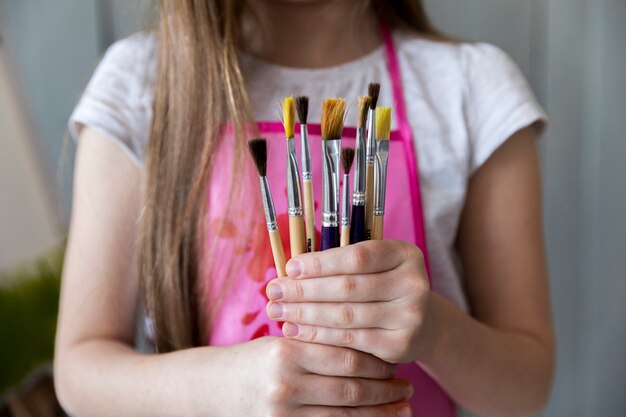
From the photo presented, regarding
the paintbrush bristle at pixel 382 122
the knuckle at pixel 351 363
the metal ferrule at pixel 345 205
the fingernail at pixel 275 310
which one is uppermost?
the paintbrush bristle at pixel 382 122

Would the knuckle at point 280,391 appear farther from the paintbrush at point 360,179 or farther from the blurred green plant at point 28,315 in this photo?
the blurred green plant at point 28,315

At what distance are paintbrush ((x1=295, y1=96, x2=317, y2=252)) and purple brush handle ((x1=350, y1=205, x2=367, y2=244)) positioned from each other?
2cm

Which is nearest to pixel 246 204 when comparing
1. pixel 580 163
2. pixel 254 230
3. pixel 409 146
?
pixel 254 230

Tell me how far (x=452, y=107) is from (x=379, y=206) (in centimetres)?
20

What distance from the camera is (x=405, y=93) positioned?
0.52m

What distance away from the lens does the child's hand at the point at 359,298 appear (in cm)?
34

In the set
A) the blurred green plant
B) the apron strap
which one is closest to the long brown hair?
the apron strap

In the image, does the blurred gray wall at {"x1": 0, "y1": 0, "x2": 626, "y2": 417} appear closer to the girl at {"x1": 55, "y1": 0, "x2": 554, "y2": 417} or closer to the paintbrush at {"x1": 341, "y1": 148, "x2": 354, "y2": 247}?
the girl at {"x1": 55, "y1": 0, "x2": 554, "y2": 417}

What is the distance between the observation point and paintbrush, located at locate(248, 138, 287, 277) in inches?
13.1

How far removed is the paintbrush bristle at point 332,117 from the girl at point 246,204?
4.9 inches

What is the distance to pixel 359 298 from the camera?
0.35 meters

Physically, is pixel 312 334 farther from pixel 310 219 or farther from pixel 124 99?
pixel 124 99

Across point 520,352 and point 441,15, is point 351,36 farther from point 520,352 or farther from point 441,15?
point 520,352

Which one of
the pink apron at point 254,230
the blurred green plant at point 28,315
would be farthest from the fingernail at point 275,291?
the blurred green plant at point 28,315
